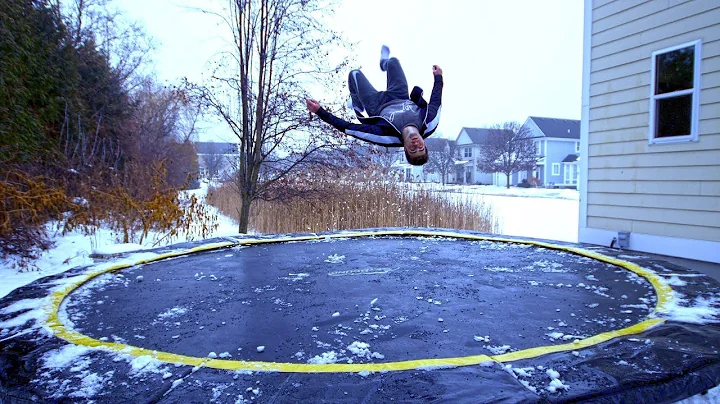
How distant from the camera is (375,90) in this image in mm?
2486

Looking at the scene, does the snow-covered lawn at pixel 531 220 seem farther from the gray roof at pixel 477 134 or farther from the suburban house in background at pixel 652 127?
the gray roof at pixel 477 134

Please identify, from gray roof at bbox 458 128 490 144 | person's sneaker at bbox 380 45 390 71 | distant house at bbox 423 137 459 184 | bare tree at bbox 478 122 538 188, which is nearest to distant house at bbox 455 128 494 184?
gray roof at bbox 458 128 490 144

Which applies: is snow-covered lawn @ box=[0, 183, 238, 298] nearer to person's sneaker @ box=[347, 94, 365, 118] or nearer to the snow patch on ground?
person's sneaker @ box=[347, 94, 365, 118]

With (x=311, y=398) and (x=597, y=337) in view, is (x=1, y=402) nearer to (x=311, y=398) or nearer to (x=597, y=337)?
(x=311, y=398)

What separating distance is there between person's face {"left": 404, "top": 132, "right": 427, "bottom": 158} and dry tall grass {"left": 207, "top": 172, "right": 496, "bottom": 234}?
3025 mm

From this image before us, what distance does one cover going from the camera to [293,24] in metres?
4.37

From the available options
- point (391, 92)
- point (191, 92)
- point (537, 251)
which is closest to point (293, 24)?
point (191, 92)

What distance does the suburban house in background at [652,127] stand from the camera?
2.78 m

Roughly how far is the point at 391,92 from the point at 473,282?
1.19m

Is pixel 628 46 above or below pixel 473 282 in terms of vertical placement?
above

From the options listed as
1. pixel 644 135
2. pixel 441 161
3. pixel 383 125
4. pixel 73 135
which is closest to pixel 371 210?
pixel 644 135

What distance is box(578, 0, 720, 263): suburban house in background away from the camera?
278 cm

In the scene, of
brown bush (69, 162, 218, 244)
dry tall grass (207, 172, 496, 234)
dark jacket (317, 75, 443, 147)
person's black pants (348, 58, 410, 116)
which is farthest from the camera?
dry tall grass (207, 172, 496, 234)

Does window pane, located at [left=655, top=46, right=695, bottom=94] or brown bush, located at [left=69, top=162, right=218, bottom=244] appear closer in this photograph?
window pane, located at [left=655, top=46, right=695, bottom=94]
